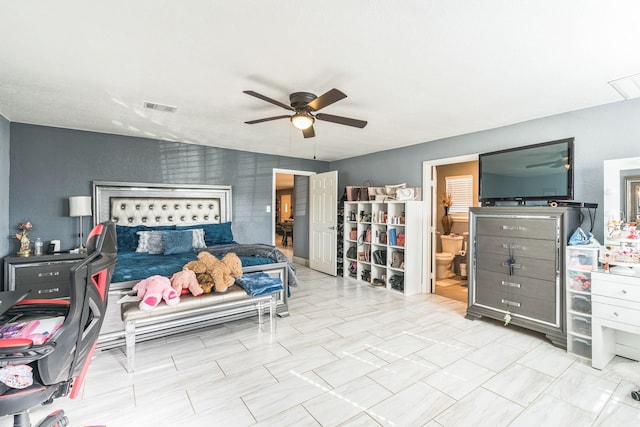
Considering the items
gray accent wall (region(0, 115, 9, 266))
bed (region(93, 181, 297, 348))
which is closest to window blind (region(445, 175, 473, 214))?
bed (region(93, 181, 297, 348))

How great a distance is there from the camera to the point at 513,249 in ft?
10.6

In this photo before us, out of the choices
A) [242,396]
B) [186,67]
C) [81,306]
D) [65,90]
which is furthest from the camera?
[65,90]

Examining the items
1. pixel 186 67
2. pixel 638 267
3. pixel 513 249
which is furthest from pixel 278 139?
pixel 638 267

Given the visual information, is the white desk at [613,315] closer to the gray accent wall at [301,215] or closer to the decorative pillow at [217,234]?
the decorative pillow at [217,234]

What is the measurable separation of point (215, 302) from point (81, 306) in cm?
155

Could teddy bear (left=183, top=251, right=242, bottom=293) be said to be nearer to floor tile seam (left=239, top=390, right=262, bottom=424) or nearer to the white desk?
floor tile seam (left=239, top=390, right=262, bottom=424)

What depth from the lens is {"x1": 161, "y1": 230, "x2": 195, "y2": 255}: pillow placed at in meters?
4.00

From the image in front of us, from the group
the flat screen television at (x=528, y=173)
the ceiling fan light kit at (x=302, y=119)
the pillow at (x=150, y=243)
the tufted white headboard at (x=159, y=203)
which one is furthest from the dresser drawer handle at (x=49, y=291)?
the flat screen television at (x=528, y=173)

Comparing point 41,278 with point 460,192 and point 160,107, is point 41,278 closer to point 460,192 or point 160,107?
point 160,107

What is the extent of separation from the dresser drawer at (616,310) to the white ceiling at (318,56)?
1821 mm

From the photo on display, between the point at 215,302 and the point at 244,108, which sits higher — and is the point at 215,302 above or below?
below

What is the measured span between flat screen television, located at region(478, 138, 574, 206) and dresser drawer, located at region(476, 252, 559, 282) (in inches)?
27.4

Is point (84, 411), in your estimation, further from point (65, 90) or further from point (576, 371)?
point (576, 371)

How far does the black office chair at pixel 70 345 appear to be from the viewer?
1193 mm
